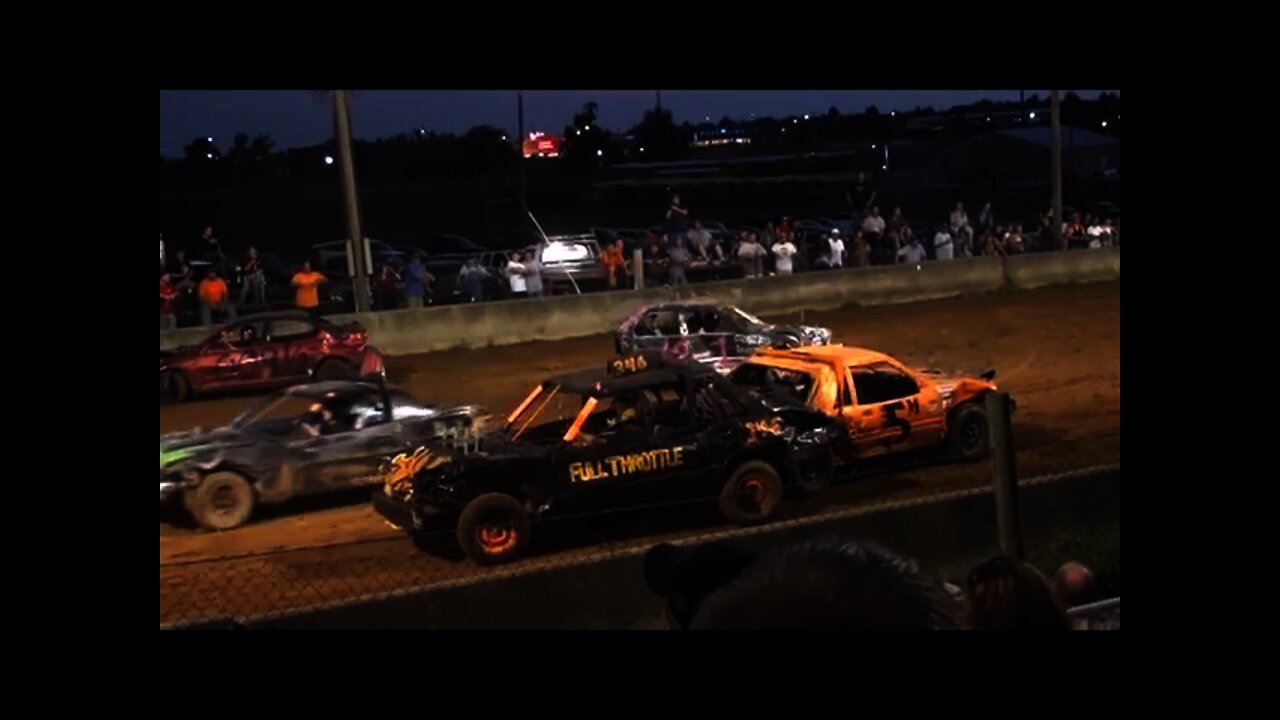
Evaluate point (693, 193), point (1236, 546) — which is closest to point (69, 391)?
point (1236, 546)

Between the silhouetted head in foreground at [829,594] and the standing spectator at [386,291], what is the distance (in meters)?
23.9

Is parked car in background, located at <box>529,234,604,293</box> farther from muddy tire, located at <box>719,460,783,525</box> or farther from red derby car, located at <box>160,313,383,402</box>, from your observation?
muddy tire, located at <box>719,460,783,525</box>

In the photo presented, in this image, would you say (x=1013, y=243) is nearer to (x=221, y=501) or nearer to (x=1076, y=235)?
(x=1076, y=235)

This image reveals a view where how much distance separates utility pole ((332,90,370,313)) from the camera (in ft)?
70.7

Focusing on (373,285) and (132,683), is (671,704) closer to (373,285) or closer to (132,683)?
(132,683)

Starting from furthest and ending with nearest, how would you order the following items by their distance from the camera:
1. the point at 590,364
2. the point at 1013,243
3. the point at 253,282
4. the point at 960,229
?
1. the point at 1013,243
2. the point at 960,229
3. the point at 253,282
4. the point at 590,364

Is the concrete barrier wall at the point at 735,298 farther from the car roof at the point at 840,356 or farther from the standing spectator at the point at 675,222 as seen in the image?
the car roof at the point at 840,356

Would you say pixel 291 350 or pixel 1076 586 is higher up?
pixel 291 350

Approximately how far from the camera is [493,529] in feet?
33.2

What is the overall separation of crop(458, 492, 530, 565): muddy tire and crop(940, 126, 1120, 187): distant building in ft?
155

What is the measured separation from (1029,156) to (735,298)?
111 ft

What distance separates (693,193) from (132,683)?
48648mm

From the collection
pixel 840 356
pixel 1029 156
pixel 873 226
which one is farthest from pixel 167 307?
pixel 1029 156

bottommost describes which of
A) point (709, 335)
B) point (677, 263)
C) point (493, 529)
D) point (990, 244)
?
point (493, 529)
